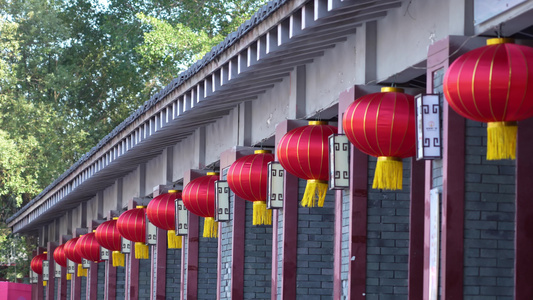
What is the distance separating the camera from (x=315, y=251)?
44.1 ft

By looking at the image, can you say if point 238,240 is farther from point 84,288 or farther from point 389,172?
point 84,288

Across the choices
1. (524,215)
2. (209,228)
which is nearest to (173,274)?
(209,228)

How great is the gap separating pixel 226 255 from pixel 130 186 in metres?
8.67

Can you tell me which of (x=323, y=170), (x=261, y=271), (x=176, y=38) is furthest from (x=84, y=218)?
(x=323, y=170)

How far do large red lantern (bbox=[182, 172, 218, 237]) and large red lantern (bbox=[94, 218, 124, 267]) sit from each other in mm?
6648

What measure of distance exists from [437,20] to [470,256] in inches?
80.8

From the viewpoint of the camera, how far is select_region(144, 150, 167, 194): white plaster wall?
2110cm

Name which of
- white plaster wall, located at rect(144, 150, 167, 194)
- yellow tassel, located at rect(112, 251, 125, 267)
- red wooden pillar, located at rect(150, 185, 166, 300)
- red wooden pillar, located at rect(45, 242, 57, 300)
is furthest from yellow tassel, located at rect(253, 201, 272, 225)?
red wooden pillar, located at rect(45, 242, 57, 300)

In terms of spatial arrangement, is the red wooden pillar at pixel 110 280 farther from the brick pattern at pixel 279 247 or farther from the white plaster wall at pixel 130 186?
the brick pattern at pixel 279 247

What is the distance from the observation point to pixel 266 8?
37.2 ft

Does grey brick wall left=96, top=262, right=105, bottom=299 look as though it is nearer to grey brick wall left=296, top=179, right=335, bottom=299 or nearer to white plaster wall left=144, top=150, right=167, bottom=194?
white plaster wall left=144, top=150, right=167, bottom=194

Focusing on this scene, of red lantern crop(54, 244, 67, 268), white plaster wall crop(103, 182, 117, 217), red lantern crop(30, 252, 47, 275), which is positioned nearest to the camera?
white plaster wall crop(103, 182, 117, 217)

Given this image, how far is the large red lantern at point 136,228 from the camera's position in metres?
21.2

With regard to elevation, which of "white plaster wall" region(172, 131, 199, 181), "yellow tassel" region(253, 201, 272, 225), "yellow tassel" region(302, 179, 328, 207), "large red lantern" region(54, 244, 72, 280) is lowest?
"large red lantern" region(54, 244, 72, 280)
